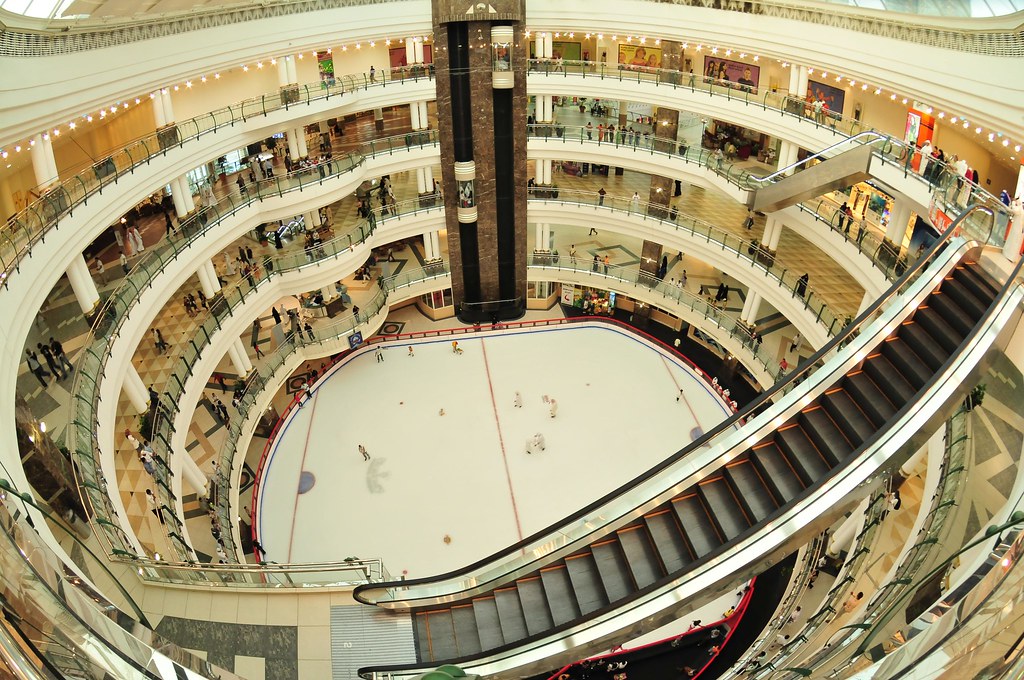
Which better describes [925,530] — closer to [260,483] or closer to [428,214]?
[260,483]

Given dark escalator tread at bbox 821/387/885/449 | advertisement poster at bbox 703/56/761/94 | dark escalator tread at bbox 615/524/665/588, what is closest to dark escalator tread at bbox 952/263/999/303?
dark escalator tread at bbox 821/387/885/449

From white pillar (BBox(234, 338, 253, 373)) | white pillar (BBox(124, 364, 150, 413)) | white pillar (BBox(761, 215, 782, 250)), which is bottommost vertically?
white pillar (BBox(124, 364, 150, 413))

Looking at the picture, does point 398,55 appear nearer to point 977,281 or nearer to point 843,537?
point 977,281

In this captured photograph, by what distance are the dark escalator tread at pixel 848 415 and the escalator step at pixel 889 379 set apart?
385mm

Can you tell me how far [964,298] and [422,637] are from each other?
343 inches

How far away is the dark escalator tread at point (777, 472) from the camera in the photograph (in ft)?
28.1

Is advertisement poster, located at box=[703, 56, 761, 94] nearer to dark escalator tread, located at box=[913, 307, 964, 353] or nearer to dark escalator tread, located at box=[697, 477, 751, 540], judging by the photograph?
dark escalator tread, located at box=[913, 307, 964, 353]

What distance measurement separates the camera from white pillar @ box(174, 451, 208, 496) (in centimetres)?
1431

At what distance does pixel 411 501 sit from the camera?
1633 centimetres

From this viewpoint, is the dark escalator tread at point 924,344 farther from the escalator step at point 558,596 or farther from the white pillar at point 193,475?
the white pillar at point 193,475

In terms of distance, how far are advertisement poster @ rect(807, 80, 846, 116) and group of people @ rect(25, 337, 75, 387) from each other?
1868cm

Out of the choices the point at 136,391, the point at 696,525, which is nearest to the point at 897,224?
the point at 696,525

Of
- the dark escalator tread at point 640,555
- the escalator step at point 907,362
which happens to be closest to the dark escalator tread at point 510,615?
the dark escalator tread at point 640,555

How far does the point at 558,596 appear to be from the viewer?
9.36 m
